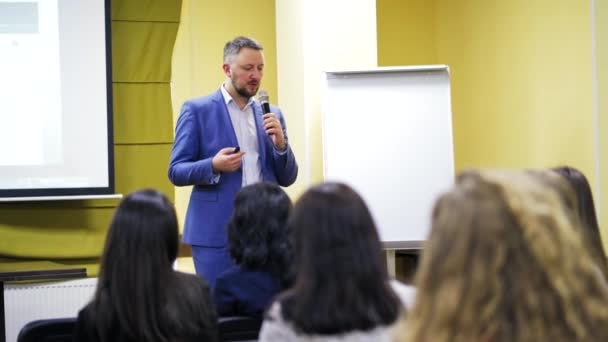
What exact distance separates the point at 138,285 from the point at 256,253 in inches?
17.9

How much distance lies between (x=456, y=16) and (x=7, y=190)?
3004mm

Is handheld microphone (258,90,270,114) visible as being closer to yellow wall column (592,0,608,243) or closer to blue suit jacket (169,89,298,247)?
blue suit jacket (169,89,298,247)

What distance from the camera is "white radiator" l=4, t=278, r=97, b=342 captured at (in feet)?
13.5

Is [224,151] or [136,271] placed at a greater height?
[224,151]

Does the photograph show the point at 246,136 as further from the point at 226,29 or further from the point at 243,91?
the point at 226,29

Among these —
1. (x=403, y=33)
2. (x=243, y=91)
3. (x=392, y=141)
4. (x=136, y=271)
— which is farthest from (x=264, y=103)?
(x=403, y=33)


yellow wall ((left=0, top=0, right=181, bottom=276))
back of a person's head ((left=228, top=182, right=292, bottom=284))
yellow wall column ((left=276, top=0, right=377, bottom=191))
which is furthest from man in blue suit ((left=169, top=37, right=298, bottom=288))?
yellow wall ((left=0, top=0, right=181, bottom=276))

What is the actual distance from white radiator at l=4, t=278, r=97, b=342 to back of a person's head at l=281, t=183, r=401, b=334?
3.09 meters

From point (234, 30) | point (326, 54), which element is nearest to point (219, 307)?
point (326, 54)

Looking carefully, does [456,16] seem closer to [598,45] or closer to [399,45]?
[399,45]

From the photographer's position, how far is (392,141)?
3.91 m

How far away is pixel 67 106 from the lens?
4145 mm

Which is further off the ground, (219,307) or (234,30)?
(234,30)

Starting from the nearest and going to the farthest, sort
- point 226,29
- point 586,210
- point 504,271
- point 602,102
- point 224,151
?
point 504,271
point 586,210
point 224,151
point 602,102
point 226,29
